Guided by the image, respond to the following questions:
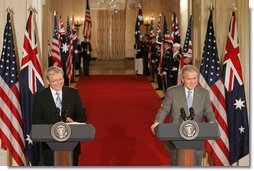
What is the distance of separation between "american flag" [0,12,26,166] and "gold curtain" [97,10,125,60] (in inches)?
940

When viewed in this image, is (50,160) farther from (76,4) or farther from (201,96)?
(76,4)

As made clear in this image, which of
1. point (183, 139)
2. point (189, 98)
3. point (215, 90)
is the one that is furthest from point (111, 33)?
point (183, 139)

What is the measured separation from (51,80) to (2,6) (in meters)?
2.71

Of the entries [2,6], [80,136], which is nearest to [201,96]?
[80,136]

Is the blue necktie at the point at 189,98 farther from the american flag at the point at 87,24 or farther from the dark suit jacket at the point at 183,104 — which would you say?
the american flag at the point at 87,24

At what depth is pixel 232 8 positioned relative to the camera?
8938mm

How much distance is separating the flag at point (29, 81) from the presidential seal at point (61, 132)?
2.90 m

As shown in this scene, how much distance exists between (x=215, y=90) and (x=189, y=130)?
10.2ft

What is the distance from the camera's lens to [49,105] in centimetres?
671

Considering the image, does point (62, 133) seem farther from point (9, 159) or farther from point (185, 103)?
point (9, 159)

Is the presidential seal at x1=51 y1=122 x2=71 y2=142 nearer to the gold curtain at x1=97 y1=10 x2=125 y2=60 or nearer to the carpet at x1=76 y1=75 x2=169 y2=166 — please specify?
the carpet at x1=76 y1=75 x2=169 y2=166

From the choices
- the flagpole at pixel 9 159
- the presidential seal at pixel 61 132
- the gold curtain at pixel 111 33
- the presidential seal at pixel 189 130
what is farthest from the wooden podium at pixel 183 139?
the gold curtain at pixel 111 33

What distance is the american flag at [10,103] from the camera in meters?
8.48

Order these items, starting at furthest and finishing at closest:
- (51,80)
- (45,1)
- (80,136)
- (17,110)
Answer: (45,1) → (17,110) → (51,80) → (80,136)
